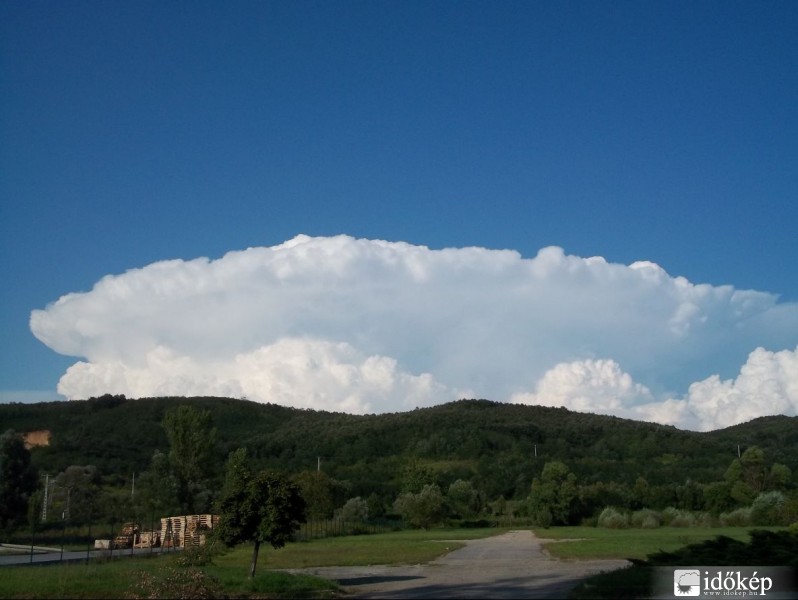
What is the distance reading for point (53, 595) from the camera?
17031 millimetres

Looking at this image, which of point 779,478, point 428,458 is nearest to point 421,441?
point 428,458

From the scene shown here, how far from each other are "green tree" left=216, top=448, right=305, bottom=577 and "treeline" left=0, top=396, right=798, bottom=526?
38.6m

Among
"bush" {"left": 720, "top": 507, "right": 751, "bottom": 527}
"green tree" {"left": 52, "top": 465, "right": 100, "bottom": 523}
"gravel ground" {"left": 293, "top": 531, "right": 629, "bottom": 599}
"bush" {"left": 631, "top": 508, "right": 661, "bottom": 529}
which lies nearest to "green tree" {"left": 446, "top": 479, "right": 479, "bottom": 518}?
"bush" {"left": 631, "top": 508, "right": 661, "bottom": 529}

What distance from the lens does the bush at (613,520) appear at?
63188mm

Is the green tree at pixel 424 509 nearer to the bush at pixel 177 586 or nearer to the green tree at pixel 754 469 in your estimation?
the green tree at pixel 754 469

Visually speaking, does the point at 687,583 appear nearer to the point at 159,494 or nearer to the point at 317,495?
the point at 159,494

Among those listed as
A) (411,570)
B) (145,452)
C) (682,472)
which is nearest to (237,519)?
(411,570)

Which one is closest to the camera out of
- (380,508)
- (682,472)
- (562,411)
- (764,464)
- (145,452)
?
(380,508)

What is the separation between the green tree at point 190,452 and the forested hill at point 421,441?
1526 cm

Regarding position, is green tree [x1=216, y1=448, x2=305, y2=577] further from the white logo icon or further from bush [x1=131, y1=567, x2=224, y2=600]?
the white logo icon

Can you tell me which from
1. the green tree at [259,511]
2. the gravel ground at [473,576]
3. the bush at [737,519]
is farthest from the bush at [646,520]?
the green tree at [259,511]

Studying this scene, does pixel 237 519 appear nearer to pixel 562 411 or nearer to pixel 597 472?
pixel 597 472

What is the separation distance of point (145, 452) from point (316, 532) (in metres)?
36.3

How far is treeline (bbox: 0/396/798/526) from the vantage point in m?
65.6
